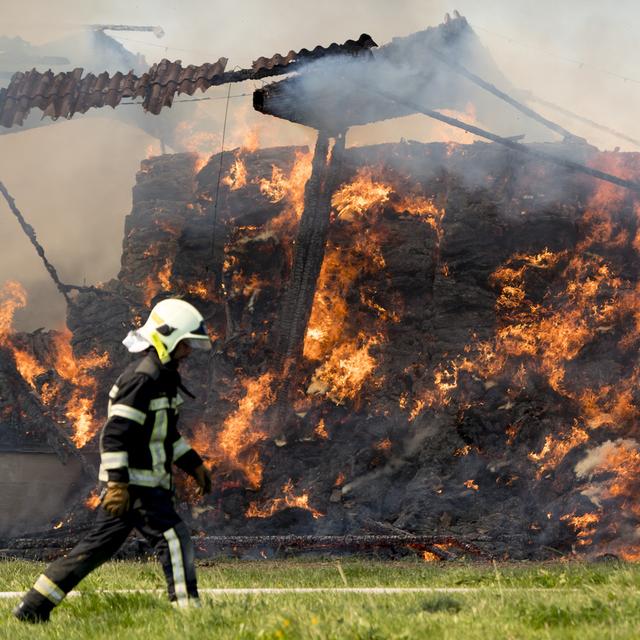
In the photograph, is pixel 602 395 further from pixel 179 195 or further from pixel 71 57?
pixel 71 57

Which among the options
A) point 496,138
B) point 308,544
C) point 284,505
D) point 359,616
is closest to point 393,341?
point 284,505

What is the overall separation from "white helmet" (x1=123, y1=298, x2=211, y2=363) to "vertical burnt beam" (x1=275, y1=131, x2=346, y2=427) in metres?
13.8

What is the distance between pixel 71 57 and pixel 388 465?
23.4 m

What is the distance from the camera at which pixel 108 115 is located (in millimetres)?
36094

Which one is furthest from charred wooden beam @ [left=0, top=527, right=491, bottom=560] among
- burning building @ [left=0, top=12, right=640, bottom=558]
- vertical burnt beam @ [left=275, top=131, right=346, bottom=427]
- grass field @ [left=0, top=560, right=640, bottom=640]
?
grass field @ [left=0, top=560, right=640, bottom=640]

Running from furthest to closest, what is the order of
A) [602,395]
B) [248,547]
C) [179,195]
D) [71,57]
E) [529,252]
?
[71,57]
[179,195]
[529,252]
[602,395]
[248,547]

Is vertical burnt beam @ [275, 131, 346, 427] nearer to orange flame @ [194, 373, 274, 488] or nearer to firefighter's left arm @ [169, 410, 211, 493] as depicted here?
orange flame @ [194, 373, 274, 488]

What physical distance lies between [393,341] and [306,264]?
9.36 ft

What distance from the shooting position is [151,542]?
6.64m

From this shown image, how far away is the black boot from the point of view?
637 centimetres

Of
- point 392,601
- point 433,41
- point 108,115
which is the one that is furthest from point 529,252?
point 108,115

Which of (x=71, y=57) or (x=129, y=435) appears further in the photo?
(x=71, y=57)

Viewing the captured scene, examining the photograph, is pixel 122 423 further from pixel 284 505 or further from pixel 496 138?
pixel 496 138

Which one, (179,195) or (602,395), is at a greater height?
(179,195)
